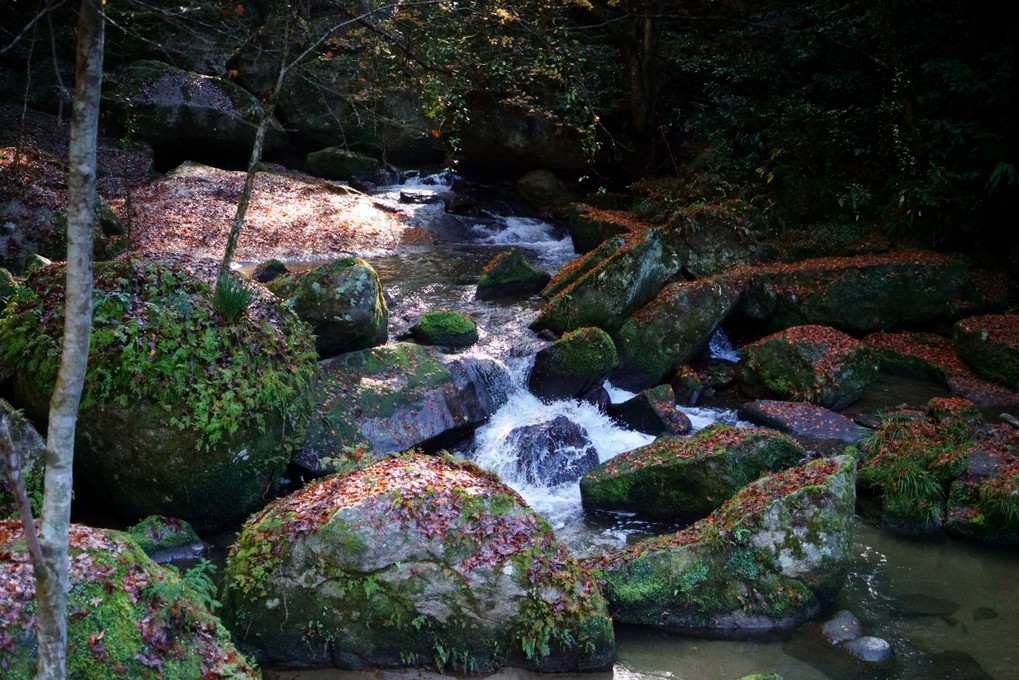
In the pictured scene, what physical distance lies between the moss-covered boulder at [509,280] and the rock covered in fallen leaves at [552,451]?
4.82 metres

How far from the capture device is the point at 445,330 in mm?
11555

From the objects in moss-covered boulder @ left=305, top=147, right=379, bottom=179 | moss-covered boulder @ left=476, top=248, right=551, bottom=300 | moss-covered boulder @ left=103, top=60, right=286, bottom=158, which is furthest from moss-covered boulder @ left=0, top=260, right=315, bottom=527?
moss-covered boulder @ left=305, top=147, right=379, bottom=179

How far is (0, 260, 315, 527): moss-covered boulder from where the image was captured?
7.09 m

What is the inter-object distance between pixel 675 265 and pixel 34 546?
11310 millimetres

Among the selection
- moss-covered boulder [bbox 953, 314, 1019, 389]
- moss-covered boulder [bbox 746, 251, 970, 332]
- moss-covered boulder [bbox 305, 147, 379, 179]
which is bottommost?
moss-covered boulder [bbox 953, 314, 1019, 389]

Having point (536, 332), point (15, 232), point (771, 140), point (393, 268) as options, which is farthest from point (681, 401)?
point (15, 232)

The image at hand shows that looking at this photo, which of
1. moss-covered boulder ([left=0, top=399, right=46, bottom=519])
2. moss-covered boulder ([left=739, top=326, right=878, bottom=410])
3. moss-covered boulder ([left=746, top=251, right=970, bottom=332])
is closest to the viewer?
moss-covered boulder ([left=0, top=399, right=46, bottom=519])

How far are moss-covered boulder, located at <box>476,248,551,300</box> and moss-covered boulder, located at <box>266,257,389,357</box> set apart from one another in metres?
4.51

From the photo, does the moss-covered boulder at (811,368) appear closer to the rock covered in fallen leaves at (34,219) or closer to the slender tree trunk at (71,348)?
the slender tree trunk at (71,348)

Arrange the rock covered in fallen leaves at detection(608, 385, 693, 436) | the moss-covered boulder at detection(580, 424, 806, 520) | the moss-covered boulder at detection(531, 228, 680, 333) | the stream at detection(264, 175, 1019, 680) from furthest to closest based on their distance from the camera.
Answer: the moss-covered boulder at detection(531, 228, 680, 333), the rock covered in fallen leaves at detection(608, 385, 693, 436), the moss-covered boulder at detection(580, 424, 806, 520), the stream at detection(264, 175, 1019, 680)

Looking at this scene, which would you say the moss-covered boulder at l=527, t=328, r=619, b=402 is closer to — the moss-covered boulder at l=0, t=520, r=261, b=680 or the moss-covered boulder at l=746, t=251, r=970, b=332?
the moss-covered boulder at l=746, t=251, r=970, b=332

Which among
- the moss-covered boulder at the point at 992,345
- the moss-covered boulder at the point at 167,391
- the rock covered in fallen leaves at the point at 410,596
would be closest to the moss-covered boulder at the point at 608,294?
the moss-covered boulder at the point at 992,345

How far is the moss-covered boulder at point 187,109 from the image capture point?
2150 centimetres

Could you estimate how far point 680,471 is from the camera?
8305 millimetres
